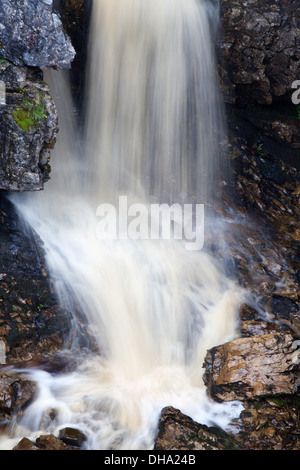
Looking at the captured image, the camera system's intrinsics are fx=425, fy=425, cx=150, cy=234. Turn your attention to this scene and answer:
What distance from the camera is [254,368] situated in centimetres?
553

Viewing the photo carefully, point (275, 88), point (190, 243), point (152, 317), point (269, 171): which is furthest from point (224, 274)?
point (275, 88)

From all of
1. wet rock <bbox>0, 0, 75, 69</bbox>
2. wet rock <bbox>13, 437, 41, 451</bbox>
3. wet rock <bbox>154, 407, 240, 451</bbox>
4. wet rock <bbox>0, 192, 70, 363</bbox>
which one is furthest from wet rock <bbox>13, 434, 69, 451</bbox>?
wet rock <bbox>0, 0, 75, 69</bbox>

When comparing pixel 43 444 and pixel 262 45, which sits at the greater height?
pixel 262 45

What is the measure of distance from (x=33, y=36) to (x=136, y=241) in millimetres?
3549

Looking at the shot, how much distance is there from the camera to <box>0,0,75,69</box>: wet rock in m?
5.30

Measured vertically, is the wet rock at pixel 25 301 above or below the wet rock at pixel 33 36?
below

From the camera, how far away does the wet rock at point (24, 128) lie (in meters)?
5.50

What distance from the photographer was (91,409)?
16.8 feet

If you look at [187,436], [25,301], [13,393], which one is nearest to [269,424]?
[187,436]

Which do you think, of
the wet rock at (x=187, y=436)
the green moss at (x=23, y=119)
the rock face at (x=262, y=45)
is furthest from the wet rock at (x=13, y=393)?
the rock face at (x=262, y=45)

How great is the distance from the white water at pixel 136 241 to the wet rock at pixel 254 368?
22 centimetres

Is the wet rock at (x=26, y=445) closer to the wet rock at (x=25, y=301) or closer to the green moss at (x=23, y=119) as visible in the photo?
the wet rock at (x=25, y=301)

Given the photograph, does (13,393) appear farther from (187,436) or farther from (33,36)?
(33,36)
